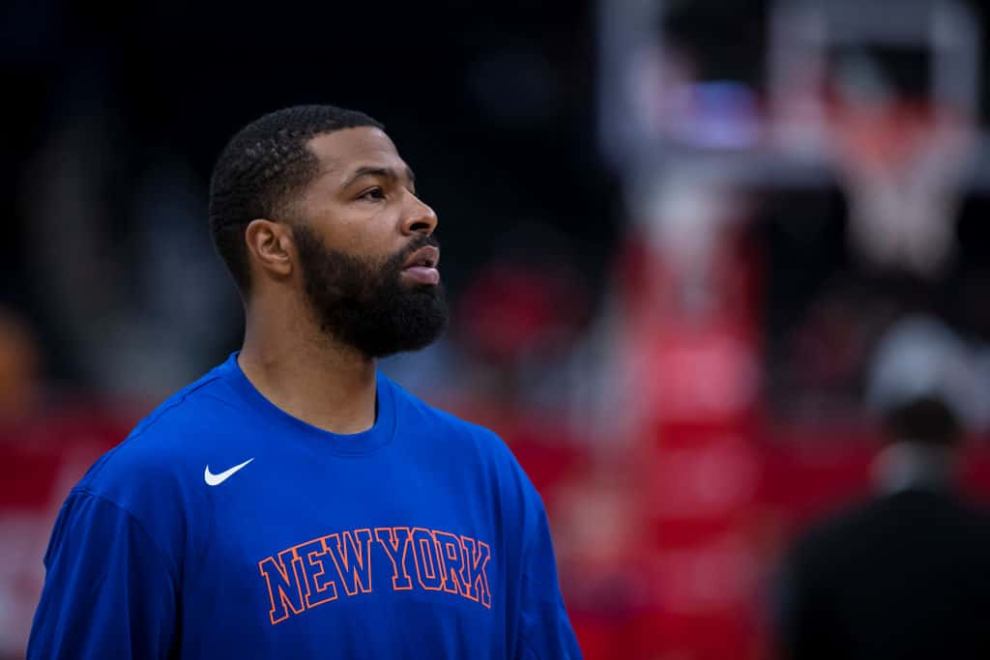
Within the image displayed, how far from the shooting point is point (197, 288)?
48.5ft

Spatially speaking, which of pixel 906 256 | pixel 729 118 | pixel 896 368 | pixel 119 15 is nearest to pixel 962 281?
pixel 906 256

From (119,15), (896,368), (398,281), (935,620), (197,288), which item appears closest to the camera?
(398,281)

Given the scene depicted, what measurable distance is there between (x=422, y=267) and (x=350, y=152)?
0.25m

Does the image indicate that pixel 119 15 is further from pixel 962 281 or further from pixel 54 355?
pixel 962 281

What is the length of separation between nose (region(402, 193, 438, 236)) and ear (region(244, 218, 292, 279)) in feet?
0.70

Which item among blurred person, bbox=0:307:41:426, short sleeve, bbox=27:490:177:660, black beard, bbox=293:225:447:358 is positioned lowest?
blurred person, bbox=0:307:41:426

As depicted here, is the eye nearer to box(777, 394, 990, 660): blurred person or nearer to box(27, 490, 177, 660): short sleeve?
box(27, 490, 177, 660): short sleeve

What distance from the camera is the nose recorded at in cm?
293

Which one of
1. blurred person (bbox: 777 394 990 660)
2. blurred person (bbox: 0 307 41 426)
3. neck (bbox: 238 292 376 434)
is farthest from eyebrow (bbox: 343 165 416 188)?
blurred person (bbox: 0 307 41 426)

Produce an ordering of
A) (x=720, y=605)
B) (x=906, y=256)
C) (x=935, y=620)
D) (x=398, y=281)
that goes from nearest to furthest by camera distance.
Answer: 1. (x=398, y=281)
2. (x=935, y=620)
3. (x=720, y=605)
4. (x=906, y=256)

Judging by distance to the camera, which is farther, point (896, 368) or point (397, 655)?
point (896, 368)

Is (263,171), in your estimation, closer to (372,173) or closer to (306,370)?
(372,173)

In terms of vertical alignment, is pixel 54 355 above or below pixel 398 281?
below

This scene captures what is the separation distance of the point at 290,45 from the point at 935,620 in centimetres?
1355
